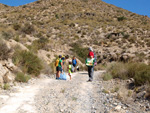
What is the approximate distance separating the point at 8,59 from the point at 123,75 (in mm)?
7382

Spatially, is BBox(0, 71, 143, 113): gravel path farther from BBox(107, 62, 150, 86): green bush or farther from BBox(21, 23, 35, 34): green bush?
BBox(21, 23, 35, 34): green bush

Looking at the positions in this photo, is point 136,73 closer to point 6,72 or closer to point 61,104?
point 61,104

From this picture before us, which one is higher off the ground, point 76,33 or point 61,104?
point 76,33

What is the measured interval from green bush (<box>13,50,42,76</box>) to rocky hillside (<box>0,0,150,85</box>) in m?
5.75

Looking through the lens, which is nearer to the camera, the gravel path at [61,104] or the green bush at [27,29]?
the gravel path at [61,104]

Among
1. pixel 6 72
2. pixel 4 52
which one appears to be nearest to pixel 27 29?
pixel 4 52

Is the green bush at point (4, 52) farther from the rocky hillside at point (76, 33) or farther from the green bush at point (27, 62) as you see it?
the rocky hillside at point (76, 33)

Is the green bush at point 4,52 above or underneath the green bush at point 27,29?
underneath

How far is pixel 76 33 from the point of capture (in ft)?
126

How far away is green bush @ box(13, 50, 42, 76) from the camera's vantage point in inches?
429

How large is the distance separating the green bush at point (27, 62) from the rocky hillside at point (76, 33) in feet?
18.9

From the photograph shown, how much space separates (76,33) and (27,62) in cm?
2808

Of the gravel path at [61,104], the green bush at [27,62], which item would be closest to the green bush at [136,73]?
the gravel path at [61,104]

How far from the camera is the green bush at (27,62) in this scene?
10.9 meters
